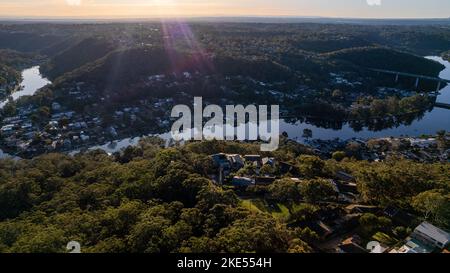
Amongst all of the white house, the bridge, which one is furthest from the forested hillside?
the bridge

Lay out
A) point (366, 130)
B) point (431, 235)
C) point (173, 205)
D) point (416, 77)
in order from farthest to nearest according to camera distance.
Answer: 1. point (416, 77)
2. point (366, 130)
3. point (173, 205)
4. point (431, 235)

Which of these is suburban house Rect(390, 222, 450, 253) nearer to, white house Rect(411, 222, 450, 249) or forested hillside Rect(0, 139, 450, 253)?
white house Rect(411, 222, 450, 249)

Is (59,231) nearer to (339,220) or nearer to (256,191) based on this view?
(256,191)

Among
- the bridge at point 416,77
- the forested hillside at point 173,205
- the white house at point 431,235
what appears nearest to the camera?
the forested hillside at point 173,205

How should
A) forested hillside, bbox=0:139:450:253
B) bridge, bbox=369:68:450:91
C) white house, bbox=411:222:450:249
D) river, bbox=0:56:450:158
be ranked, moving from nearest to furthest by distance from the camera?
forested hillside, bbox=0:139:450:253 < white house, bbox=411:222:450:249 < river, bbox=0:56:450:158 < bridge, bbox=369:68:450:91

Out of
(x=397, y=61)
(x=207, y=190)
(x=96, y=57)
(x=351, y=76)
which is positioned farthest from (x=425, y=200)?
(x=397, y=61)

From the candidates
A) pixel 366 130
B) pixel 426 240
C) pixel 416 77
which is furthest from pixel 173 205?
pixel 416 77

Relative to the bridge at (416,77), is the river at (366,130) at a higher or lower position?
lower

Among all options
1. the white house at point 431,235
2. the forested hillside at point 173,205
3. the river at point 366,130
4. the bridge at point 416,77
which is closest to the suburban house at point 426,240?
the white house at point 431,235

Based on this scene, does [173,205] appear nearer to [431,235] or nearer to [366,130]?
[431,235]

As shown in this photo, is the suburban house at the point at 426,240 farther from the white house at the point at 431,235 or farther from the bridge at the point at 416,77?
the bridge at the point at 416,77

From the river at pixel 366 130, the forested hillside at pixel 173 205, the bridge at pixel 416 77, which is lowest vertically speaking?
the river at pixel 366 130

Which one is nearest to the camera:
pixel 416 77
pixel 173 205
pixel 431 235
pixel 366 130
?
pixel 431 235
